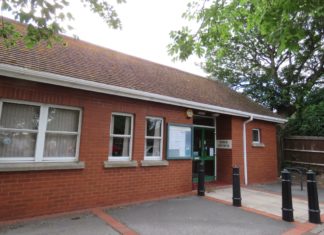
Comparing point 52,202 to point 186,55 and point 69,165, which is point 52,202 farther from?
point 186,55

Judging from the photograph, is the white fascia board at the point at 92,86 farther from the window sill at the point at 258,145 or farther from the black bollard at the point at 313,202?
the black bollard at the point at 313,202

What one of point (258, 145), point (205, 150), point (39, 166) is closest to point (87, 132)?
point (39, 166)

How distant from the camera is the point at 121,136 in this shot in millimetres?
7414

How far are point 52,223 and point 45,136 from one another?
1.99 m

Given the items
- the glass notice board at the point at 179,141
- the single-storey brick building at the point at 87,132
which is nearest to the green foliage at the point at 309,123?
Result: the single-storey brick building at the point at 87,132

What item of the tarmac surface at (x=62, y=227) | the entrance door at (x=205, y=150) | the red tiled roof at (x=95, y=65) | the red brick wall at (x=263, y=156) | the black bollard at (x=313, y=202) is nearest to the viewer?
the tarmac surface at (x=62, y=227)

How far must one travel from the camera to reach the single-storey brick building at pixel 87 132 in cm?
562

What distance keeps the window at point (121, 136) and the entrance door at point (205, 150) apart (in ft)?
11.9

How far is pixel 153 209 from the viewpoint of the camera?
6656 millimetres

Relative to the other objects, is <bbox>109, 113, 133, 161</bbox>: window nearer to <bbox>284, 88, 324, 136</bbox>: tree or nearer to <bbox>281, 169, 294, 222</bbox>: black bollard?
<bbox>281, 169, 294, 222</bbox>: black bollard

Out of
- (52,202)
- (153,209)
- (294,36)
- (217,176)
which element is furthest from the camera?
(217,176)

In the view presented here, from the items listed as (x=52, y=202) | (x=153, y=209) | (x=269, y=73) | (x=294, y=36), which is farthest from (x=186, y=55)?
(x=269, y=73)

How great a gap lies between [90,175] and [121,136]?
1.43 metres

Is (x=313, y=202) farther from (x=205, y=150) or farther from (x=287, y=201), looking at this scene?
(x=205, y=150)
